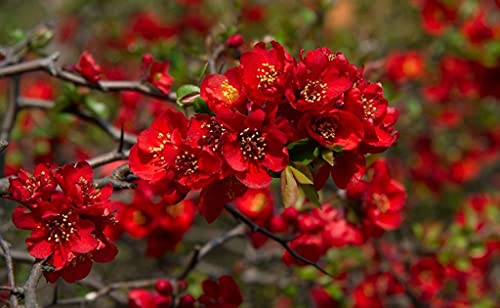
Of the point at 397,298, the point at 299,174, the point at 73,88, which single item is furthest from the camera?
the point at 397,298

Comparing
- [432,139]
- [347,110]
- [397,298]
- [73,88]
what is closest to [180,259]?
[397,298]

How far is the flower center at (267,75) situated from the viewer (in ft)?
3.39

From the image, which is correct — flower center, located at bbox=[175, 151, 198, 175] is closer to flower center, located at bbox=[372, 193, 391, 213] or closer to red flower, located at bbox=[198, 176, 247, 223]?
red flower, located at bbox=[198, 176, 247, 223]

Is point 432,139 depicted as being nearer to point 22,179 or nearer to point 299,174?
point 299,174

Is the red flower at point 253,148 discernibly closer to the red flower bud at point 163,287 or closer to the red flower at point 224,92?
the red flower at point 224,92

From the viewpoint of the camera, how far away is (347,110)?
3.44 ft

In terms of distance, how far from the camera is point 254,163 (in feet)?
3.46

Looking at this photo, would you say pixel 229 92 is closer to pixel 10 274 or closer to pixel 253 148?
pixel 253 148

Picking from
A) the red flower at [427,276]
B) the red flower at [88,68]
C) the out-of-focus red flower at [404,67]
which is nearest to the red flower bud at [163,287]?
the red flower at [88,68]

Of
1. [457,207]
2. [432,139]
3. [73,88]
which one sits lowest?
[457,207]

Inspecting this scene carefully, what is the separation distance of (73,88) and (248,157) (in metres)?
0.87

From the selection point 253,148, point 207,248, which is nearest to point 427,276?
point 207,248

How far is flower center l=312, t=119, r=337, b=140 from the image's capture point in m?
1.04

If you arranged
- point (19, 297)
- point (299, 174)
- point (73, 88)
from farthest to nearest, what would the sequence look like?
point (73, 88)
point (299, 174)
point (19, 297)
